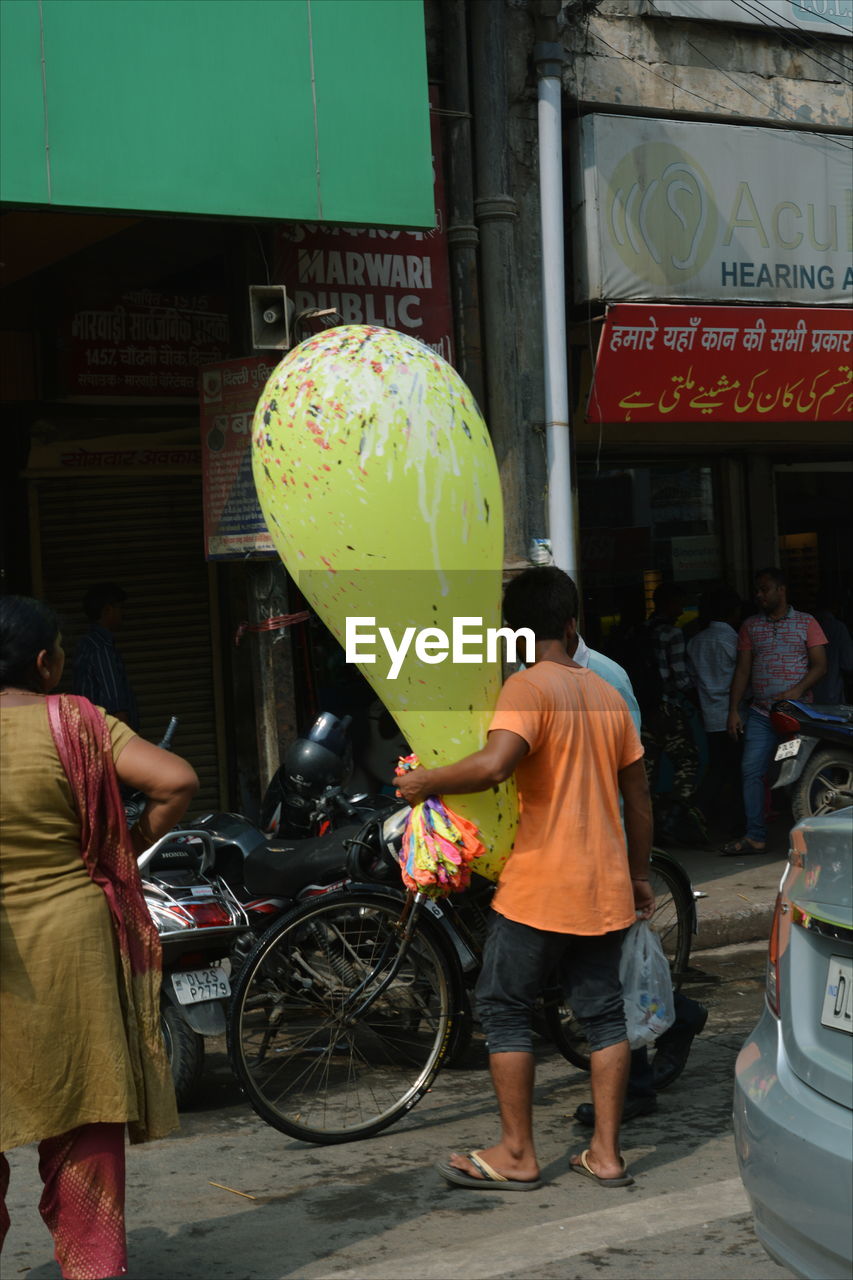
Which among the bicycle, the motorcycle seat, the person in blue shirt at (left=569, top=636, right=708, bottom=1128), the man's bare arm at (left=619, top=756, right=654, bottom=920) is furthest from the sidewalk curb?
the man's bare arm at (left=619, top=756, right=654, bottom=920)

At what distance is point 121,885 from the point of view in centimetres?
343

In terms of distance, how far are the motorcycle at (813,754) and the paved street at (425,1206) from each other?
3.70 meters

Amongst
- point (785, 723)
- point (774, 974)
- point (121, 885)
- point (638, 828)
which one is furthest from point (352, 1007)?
point (785, 723)

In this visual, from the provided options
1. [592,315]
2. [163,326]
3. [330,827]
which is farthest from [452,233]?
[330,827]

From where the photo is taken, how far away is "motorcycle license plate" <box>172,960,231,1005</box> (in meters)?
5.02

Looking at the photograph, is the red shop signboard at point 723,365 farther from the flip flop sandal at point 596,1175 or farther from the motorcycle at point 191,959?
the flip flop sandal at point 596,1175

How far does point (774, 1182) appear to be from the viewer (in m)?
2.98

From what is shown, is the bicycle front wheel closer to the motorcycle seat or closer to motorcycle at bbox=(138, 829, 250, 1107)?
motorcycle at bbox=(138, 829, 250, 1107)

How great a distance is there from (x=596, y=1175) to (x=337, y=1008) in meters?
1.03

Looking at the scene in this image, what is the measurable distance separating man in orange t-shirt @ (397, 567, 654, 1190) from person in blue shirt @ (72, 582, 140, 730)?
473 centimetres

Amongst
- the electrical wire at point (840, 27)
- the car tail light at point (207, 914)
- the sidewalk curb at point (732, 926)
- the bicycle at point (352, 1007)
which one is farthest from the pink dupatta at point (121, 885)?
the electrical wire at point (840, 27)

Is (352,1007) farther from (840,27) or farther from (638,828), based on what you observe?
(840,27)

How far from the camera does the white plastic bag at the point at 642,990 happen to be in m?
4.51

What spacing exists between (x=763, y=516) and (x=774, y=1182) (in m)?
9.60
